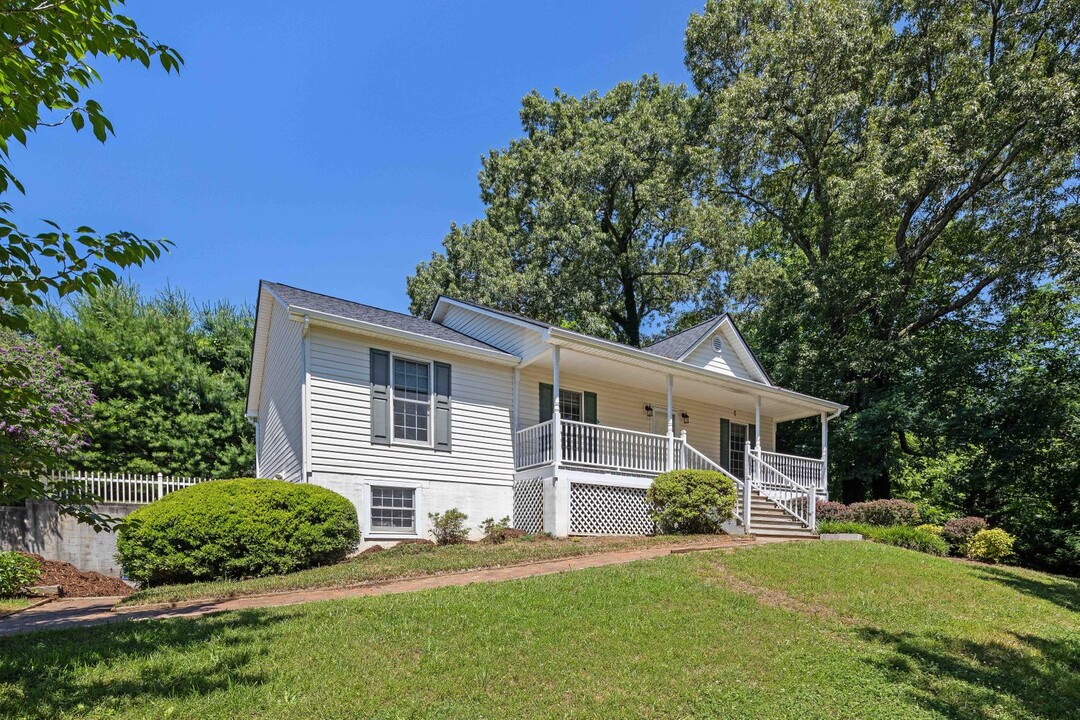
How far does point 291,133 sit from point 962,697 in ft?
39.2

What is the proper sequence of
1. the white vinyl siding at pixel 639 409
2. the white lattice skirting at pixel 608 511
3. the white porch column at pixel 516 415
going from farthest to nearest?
the white vinyl siding at pixel 639 409 < the white porch column at pixel 516 415 < the white lattice skirting at pixel 608 511

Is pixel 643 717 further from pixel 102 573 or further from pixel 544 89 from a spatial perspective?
pixel 544 89

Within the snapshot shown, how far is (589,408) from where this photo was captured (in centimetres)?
1711

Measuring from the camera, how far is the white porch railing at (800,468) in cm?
1775

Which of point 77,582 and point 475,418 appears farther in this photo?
point 475,418

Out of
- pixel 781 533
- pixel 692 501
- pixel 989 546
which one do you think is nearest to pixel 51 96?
pixel 692 501

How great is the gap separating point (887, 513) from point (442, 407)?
12.0 m

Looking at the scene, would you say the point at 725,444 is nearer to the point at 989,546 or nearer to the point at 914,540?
the point at 914,540

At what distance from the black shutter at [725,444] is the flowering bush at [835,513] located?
3.03 metres

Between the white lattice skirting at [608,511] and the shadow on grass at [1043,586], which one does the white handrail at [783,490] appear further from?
the shadow on grass at [1043,586]

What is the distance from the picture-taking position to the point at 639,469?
15094 millimetres

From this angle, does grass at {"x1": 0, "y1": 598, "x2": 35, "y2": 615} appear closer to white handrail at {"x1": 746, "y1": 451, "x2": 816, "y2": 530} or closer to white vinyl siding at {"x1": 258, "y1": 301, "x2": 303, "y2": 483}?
white vinyl siding at {"x1": 258, "y1": 301, "x2": 303, "y2": 483}

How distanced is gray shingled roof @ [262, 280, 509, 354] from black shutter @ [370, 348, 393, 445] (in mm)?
722

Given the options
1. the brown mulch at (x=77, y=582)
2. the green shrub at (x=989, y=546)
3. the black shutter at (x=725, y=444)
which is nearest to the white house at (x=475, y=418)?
the black shutter at (x=725, y=444)
